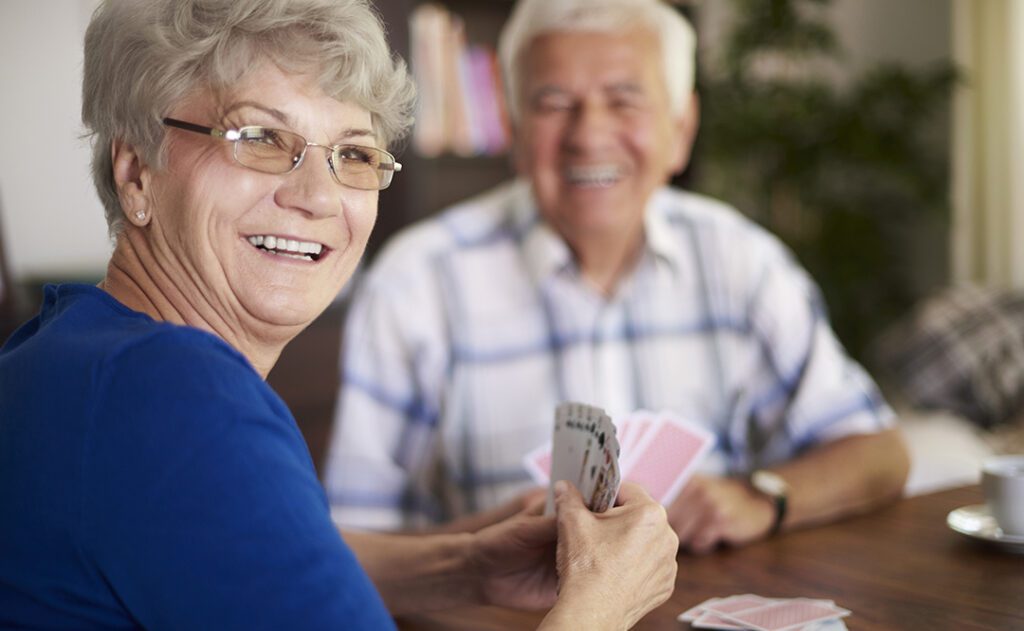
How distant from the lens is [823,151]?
438 centimetres

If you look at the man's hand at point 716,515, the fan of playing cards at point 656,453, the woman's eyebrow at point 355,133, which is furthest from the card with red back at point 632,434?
the woman's eyebrow at point 355,133

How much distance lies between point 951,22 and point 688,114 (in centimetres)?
301

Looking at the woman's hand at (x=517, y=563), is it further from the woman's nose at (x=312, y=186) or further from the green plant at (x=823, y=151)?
the green plant at (x=823, y=151)

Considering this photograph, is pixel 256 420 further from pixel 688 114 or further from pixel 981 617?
pixel 688 114

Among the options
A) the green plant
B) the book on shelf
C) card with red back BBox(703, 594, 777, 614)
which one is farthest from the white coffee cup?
the green plant

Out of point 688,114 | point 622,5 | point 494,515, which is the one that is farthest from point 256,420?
point 688,114

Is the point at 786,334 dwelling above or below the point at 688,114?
below

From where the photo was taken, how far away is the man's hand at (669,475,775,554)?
1.44 meters

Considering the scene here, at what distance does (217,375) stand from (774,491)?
3.21 feet

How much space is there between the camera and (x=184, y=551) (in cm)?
77

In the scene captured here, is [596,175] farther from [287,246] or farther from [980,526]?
[287,246]

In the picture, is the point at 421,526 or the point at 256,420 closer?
the point at 256,420

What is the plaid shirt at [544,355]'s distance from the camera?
1893mm

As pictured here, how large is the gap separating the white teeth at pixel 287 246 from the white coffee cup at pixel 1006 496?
3.01ft
